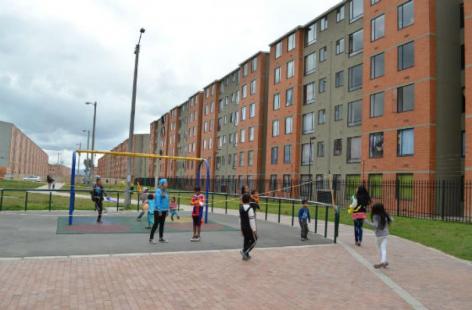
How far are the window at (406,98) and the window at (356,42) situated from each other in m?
6.58

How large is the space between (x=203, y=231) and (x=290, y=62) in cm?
3048

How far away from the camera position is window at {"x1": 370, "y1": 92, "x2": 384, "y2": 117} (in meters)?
29.5

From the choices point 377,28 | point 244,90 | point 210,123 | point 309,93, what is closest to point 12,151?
point 210,123

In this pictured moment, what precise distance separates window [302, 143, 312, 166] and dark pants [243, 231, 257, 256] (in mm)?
29090

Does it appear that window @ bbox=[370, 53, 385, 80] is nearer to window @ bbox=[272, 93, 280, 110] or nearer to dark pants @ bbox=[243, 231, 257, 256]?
window @ bbox=[272, 93, 280, 110]

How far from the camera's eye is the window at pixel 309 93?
38.9m

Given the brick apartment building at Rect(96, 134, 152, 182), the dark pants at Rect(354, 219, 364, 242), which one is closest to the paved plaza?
the dark pants at Rect(354, 219, 364, 242)

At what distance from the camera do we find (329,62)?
36.5 m

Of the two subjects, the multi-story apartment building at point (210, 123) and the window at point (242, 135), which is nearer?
the window at point (242, 135)

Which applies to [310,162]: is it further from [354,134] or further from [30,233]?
[30,233]

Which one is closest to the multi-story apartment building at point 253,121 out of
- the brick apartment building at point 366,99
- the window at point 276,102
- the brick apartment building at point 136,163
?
the brick apartment building at point 366,99

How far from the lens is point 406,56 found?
27578mm

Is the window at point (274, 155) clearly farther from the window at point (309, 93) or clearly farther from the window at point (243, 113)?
the window at point (243, 113)

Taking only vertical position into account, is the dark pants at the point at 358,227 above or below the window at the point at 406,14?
below
